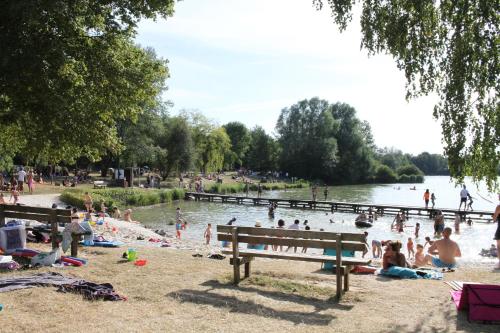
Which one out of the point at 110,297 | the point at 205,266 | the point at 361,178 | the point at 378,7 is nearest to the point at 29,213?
the point at 205,266

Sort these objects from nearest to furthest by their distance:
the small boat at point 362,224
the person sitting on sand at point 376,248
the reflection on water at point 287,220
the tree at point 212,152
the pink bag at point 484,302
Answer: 1. the pink bag at point 484,302
2. the person sitting on sand at point 376,248
3. the reflection on water at point 287,220
4. the small boat at point 362,224
5. the tree at point 212,152

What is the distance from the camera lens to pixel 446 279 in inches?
382

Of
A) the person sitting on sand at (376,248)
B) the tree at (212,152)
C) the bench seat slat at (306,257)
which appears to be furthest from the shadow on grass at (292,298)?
the tree at (212,152)

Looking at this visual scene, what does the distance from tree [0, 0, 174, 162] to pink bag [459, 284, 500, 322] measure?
8665 millimetres

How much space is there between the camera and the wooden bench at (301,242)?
25.6 ft

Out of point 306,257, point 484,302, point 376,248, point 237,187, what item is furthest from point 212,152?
point 484,302

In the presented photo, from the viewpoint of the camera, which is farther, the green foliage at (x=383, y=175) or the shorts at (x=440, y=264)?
the green foliage at (x=383, y=175)

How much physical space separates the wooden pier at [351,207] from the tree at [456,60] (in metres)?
31.6

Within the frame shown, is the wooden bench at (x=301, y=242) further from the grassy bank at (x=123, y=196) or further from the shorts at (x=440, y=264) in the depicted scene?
the grassy bank at (x=123, y=196)

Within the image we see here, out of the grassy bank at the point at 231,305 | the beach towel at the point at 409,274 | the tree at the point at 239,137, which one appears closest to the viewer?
the grassy bank at the point at 231,305

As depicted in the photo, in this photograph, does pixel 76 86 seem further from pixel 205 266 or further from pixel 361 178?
pixel 361 178

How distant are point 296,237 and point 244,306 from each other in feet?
5.38

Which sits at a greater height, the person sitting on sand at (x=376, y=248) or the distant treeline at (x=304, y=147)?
the distant treeline at (x=304, y=147)

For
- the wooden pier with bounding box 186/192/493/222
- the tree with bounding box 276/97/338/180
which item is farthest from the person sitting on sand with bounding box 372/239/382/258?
the tree with bounding box 276/97/338/180
